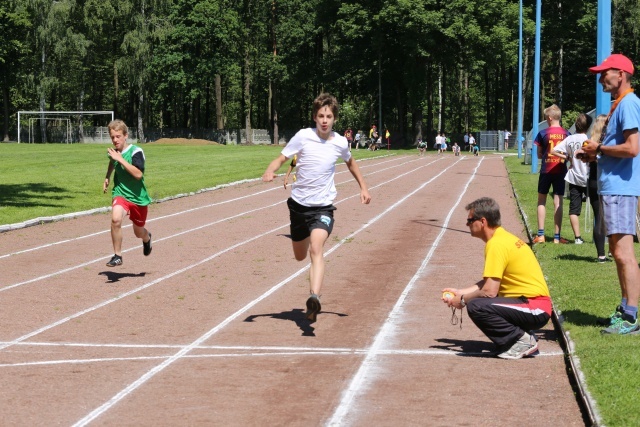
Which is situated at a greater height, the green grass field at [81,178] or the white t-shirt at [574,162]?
the white t-shirt at [574,162]

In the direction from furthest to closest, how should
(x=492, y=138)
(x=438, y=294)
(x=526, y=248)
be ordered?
(x=492, y=138), (x=438, y=294), (x=526, y=248)

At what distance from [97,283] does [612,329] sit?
6.35 metres

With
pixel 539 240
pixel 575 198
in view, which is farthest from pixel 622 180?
pixel 539 240

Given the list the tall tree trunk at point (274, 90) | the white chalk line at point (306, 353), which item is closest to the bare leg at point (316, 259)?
the white chalk line at point (306, 353)

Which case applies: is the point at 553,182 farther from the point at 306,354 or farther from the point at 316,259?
the point at 306,354

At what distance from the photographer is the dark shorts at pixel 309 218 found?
9.39 metres

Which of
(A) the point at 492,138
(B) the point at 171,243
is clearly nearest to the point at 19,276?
(B) the point at 171,243

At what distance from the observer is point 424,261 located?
14.2m

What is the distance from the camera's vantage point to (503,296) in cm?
812

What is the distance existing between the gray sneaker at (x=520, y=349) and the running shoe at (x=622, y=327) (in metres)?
0.86

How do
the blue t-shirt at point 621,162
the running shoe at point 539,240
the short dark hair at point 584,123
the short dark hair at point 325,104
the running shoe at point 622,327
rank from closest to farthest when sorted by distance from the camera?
the running shoe at point 622,327, the blue t-shirt at point 621,162, the short dark hair at point 325,104, the short dark hair at point 584,123, the running shoe at point 539,240

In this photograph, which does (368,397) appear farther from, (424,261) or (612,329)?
(424,261)

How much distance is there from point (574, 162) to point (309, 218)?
6851 mm

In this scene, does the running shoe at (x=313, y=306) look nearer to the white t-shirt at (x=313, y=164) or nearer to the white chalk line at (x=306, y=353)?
the white chalk line at (x=306, y=353)
